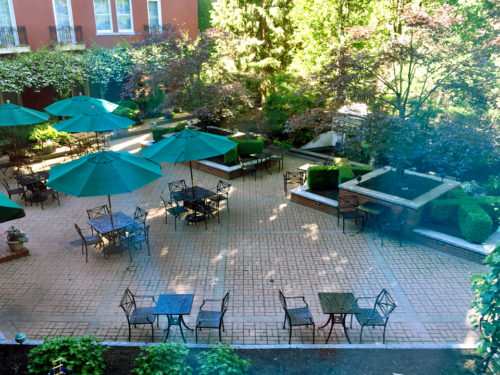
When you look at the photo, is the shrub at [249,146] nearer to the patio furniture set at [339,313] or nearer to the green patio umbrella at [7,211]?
the patio furniture set at [339,313]

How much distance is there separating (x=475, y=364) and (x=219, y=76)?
15.6 meters

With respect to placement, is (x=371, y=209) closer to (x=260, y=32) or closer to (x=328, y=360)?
(x=328, y=360)

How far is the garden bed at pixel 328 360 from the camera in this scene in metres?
6.17

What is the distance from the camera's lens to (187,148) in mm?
10719

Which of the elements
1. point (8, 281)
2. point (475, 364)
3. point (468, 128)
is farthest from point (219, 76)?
point (475, 364)

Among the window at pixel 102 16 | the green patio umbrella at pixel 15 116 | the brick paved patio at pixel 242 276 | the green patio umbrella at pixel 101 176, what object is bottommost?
the brick paved patio at pixel 242 276

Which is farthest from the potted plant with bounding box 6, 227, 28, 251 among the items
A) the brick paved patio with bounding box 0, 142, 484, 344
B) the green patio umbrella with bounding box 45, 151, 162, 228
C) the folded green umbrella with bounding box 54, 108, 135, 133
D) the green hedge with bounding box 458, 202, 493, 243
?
the green hedge with bounding box 458, 202, 493, 243

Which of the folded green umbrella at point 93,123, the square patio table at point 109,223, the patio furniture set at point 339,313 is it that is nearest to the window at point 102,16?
the folded green umbrella at point 93,123

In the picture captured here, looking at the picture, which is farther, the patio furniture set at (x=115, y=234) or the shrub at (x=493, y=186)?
the shrub at (x=493, y=186)

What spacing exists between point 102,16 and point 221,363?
23527 millimetres

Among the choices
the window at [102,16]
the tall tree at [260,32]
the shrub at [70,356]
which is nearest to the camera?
the shrub at [70,356]

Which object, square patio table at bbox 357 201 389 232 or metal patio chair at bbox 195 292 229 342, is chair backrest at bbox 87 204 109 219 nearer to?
metal patio chair at bbox 195 292 229 342

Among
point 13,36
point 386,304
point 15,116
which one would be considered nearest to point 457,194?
point 386,304

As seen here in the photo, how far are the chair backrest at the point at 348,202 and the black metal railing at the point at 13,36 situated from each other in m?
17.6
